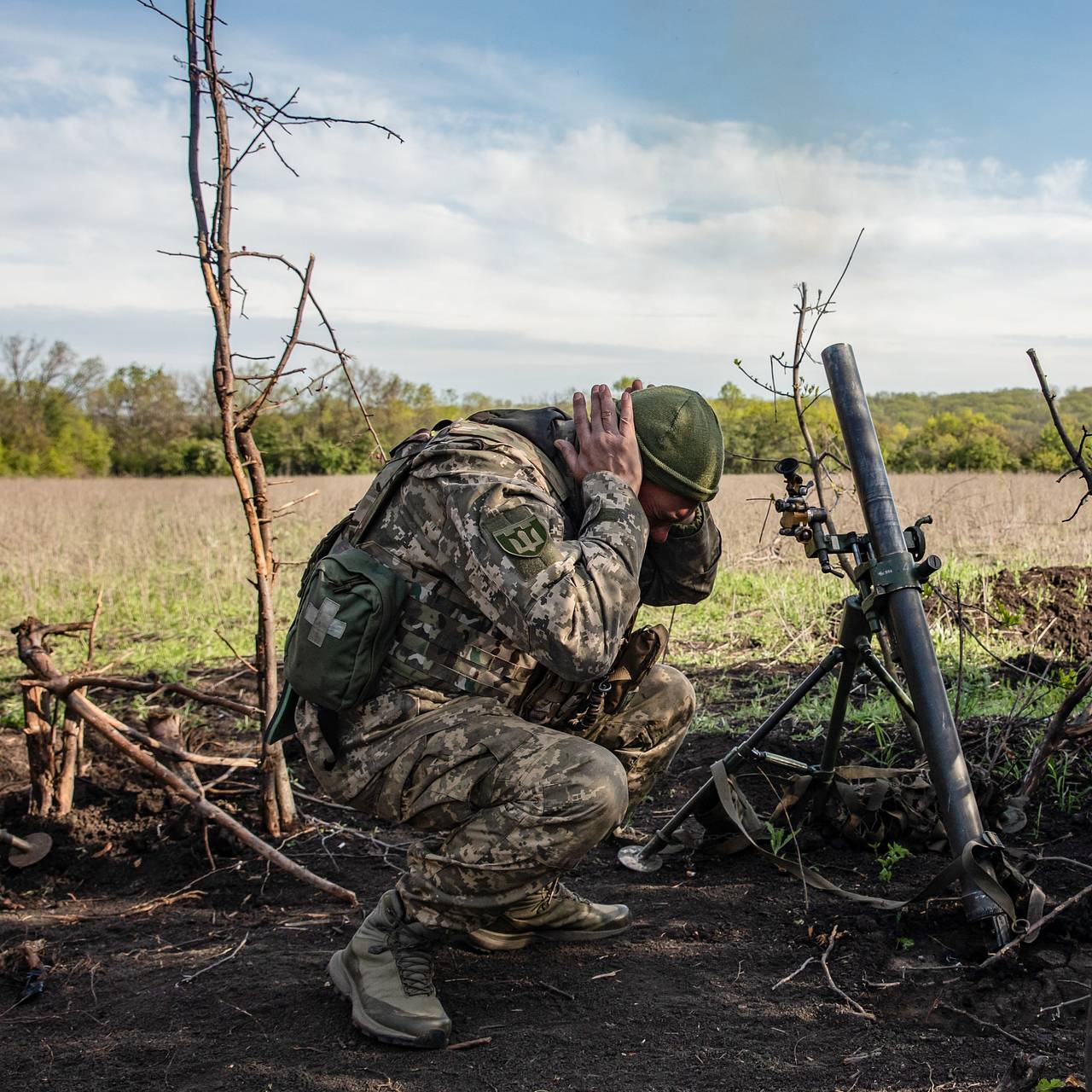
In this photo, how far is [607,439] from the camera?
2.53 metres

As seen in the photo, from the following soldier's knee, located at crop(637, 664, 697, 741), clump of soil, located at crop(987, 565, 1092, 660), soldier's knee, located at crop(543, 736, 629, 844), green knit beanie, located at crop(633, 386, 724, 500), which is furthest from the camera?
clump of soil, located at crop(987, 565, 1092, 660)

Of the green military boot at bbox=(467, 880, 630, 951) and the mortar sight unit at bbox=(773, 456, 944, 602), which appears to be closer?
the mortar sight unit at bbox=(773, 456, 944, 602)

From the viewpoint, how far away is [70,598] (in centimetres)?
866

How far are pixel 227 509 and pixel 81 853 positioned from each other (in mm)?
13822

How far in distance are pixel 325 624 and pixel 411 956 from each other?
846 mm

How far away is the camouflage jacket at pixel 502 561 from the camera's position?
2262mm

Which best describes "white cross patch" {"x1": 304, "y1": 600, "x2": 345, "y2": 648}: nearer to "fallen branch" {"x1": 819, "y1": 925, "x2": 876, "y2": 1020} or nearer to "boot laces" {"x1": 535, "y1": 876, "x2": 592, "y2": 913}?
"boot laces" {"x1": 535, "y1": 876, "x2": 592, "y2": 913}

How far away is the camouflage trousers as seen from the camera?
2.33 meters

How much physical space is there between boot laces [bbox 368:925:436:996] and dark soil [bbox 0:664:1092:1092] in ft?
0.42

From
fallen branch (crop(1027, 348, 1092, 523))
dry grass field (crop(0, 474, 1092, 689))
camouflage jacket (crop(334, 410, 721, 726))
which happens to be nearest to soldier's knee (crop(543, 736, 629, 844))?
camouflage jacket (crop(334, 410, 721, 726))

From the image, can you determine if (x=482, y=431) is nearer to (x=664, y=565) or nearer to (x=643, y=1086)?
(x=664, y=565)

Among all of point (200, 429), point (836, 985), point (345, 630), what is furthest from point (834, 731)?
point (200, 429)

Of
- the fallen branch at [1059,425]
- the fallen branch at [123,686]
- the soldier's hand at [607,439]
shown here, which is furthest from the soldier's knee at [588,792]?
the fallen branch at [1059,425]

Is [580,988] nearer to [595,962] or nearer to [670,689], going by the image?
[595,962]
